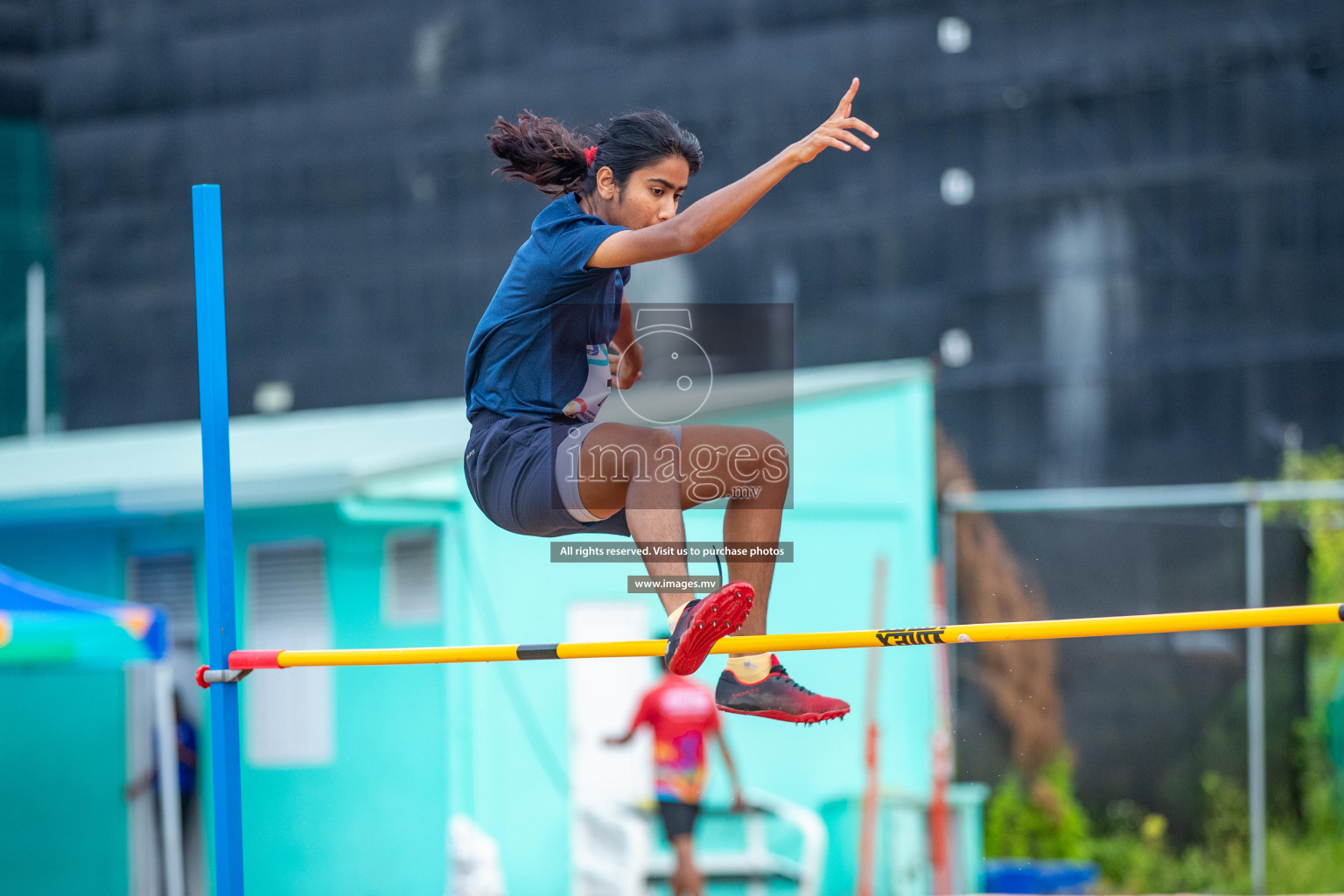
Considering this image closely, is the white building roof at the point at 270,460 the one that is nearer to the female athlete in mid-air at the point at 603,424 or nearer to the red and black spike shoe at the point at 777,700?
the female athlete in mid-air at the point at 603,424

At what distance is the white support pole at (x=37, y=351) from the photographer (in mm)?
16312

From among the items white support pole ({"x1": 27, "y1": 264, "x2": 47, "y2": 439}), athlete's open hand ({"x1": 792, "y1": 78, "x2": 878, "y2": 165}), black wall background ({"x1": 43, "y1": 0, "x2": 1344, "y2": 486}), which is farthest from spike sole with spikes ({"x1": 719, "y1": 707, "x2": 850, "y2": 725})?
white support pole ({"x1": 27, "y1": 264, "x2": 47, "y2": 439})

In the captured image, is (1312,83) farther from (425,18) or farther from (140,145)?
(140,145)

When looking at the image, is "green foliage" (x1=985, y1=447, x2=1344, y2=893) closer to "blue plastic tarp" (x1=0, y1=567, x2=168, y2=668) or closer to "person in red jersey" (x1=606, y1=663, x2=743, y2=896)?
"person in red jersey" (x1=606, y1=663, x2=743, y2=896)

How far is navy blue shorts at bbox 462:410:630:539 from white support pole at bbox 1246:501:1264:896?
5.20 meters

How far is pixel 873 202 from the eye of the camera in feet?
47.3

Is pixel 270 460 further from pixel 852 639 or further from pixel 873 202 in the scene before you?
pixel 873 202

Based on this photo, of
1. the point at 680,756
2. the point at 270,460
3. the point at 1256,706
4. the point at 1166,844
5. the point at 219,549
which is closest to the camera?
the point at 219,549

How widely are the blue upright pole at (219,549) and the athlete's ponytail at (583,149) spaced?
34.9 inches

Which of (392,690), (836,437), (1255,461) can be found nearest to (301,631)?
(392,690)

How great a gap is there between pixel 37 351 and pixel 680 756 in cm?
1185

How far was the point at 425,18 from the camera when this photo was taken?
52.7 ft

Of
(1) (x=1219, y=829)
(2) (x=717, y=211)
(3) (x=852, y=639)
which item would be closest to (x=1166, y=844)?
(1) (x=1219, y=829)

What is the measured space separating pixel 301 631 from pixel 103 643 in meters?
2.56
